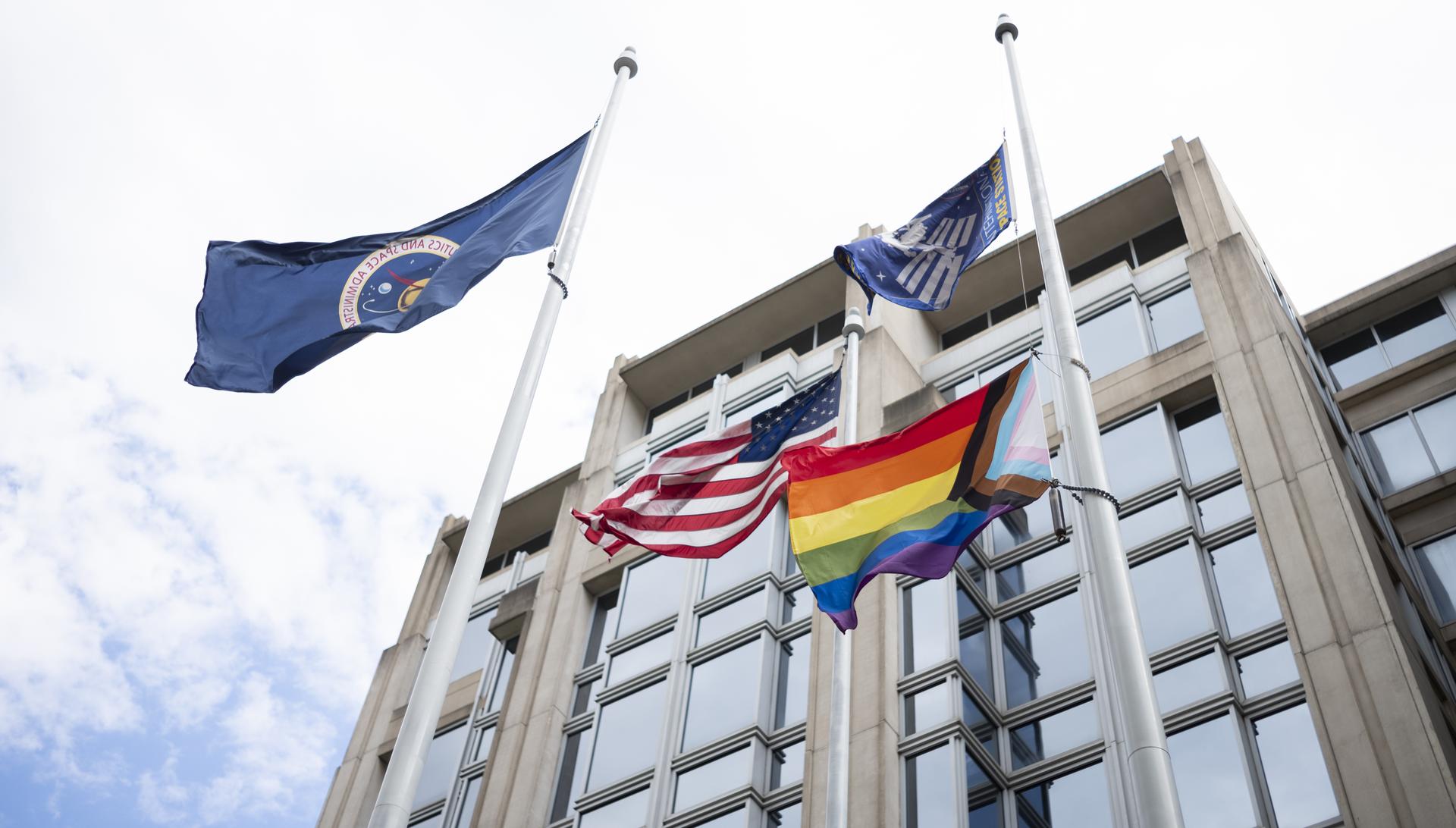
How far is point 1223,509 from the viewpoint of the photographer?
27172mm

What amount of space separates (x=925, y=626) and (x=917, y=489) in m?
11.9

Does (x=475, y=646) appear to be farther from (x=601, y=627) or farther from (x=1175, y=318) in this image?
(x=1175, y=318)

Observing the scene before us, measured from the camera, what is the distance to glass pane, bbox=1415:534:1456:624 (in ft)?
93.7

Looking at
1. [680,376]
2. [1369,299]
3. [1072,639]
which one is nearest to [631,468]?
[680,376]

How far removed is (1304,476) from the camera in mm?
25656

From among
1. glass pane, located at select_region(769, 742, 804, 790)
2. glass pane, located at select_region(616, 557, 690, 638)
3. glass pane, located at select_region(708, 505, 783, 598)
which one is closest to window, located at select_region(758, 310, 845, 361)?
glass pane, located at select_region(616, 557, 690, 638)

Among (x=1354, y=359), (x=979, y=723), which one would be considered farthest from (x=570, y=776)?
(x=1354, y=359)

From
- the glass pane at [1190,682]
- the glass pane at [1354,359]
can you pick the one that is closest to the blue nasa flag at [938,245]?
the glass pane at [1190,682]

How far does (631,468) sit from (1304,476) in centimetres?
2003

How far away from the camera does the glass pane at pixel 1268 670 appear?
23.2 meters

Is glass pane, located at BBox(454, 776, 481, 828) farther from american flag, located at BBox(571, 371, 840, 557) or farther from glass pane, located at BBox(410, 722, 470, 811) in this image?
american flag, located at BBox(571, 371, 840, 557)

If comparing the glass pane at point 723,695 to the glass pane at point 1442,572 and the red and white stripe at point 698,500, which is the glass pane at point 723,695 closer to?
the red and white stripe at point 698,500

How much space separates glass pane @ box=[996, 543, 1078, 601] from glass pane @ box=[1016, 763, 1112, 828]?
15.7ft

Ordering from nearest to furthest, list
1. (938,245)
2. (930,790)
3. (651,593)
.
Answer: (938,245)
(930,790)
(651,593)
